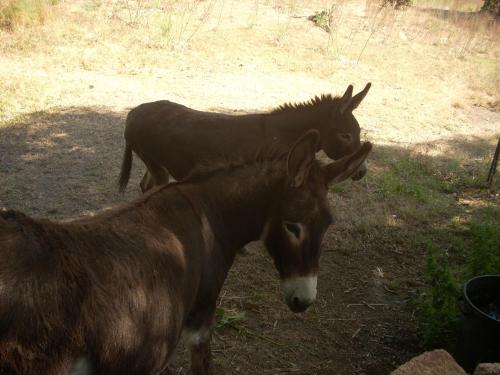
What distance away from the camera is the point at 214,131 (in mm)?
4301

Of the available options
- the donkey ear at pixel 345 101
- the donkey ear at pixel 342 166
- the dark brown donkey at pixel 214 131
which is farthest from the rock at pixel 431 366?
the donkey ear at pixel 345 101

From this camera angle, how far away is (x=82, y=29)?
9.91 metres

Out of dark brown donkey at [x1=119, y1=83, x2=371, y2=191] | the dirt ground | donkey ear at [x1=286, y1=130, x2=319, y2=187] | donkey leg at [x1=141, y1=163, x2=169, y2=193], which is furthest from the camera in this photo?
donkey leg at [x1=141, y1=163, x2=169, y2=193]

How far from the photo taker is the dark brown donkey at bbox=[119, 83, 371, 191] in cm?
427

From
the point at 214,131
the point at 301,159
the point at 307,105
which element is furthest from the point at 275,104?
the point at 301,159

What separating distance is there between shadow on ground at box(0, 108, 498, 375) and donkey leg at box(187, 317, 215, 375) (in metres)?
0.58

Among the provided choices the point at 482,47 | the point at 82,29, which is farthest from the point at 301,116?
the point at 482,47

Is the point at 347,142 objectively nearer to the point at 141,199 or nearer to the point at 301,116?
the point at 301,116

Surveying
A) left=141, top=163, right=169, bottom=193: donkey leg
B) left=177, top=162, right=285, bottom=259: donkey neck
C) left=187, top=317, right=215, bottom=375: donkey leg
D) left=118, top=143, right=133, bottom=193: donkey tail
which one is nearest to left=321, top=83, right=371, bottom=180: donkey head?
left=141, top=163, right=169, bottom=193: donkey leg

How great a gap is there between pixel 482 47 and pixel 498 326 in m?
12.8

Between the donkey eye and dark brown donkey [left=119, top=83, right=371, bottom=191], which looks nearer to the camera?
the donkey eye

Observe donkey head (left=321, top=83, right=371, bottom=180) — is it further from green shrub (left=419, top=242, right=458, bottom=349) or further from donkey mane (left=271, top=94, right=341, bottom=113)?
green shrub (left=419, top=242, right=458, bottom=349)

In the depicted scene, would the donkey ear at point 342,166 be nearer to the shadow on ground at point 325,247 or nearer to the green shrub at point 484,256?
the shadow on ground at point 325,247

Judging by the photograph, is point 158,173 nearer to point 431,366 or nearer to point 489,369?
point 431,366
